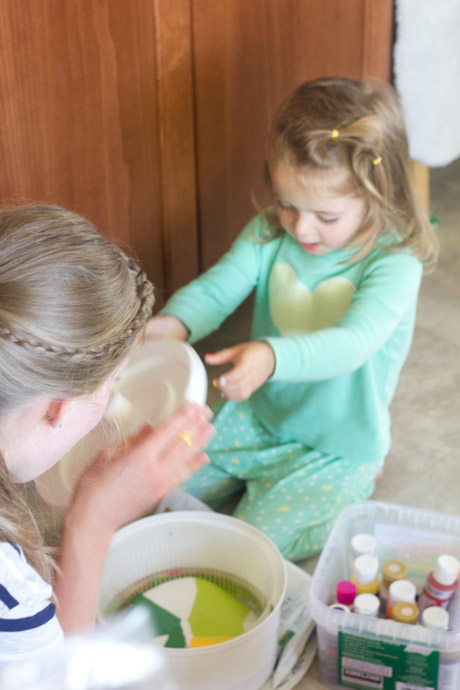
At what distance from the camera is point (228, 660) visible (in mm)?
969

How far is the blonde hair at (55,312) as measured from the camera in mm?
637

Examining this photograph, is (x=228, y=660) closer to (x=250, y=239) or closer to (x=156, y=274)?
(x=250, y=239)

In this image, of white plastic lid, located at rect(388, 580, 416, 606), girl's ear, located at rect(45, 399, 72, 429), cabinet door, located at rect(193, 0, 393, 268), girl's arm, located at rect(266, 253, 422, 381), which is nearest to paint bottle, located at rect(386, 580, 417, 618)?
white plastic lid, located at rect(388, 580, 416, 606)

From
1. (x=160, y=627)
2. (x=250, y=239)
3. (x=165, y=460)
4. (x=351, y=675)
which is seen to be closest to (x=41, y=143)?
(x=250, y=239)

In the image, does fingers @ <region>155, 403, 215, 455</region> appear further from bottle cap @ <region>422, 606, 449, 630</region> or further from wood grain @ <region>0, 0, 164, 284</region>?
wood grain @ <region>0, 0, 164, 284</region>

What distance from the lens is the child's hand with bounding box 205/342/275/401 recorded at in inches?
42.9

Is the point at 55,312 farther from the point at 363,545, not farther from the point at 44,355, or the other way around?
the point at 363,545

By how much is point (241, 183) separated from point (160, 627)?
922 mm

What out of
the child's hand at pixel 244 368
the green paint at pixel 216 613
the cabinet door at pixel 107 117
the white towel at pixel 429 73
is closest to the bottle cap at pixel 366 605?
the green paint at pixel 216 613

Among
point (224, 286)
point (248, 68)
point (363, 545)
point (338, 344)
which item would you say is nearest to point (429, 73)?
point (248, 68)

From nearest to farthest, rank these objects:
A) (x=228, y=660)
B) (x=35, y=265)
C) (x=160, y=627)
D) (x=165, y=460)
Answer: (x=35, y=265), (x=165, y=460), (x=228, y=660), (x=160, y=627)

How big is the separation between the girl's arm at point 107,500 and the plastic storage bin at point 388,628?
0.31 metres

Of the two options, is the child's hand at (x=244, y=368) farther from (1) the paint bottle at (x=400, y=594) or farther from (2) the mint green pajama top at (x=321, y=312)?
(1) the paint bottle at (x=400, y=594)

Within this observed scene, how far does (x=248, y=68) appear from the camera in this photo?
157 centimetres
